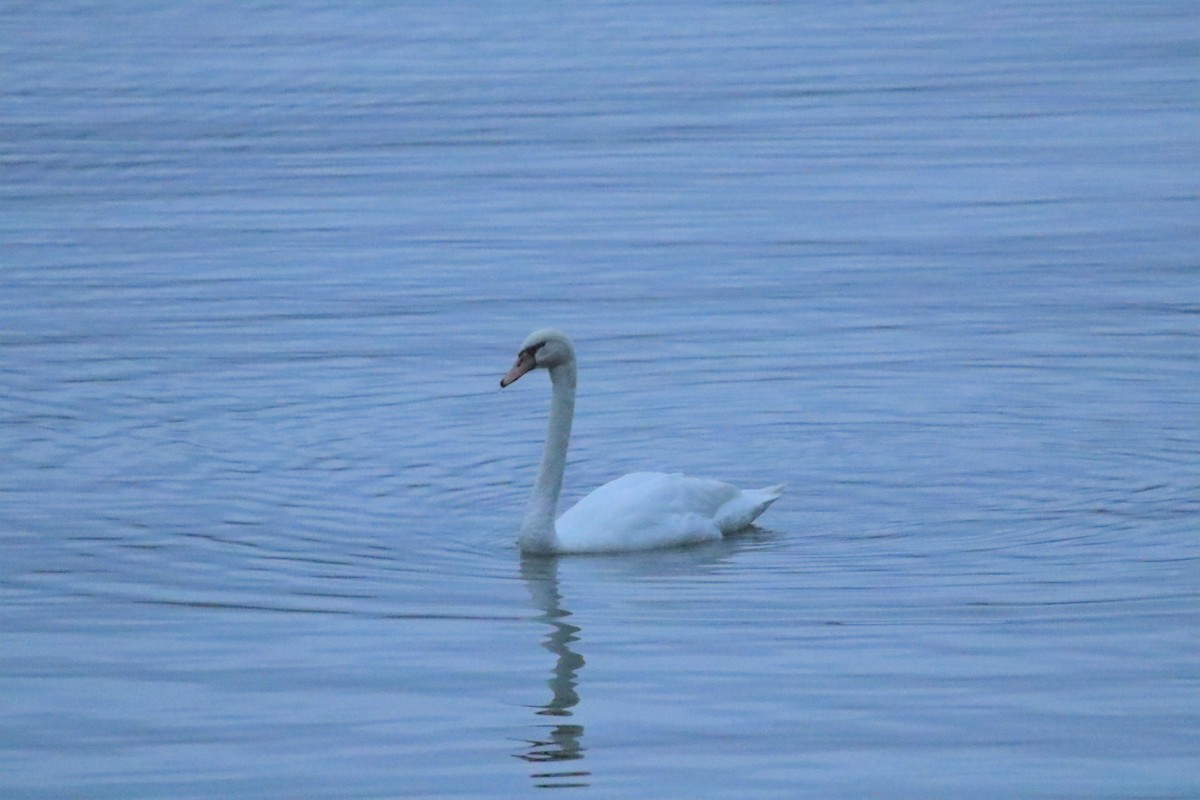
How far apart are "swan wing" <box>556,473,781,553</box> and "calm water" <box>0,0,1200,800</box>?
113 mm

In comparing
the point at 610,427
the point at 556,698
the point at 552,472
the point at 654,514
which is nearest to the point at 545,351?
the point at 552,472

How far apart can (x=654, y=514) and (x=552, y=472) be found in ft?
1.74

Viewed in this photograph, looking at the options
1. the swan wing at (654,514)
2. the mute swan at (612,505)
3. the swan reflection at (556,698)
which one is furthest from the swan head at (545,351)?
the swan reflection at (556,698)

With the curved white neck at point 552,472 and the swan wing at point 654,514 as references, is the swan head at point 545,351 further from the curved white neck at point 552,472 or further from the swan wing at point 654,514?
the swan wing at point 654,514

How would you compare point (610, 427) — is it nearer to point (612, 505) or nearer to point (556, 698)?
point (612, 505)

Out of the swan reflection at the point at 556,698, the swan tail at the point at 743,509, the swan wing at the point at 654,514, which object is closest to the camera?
the swan reflection at the point at 556,698

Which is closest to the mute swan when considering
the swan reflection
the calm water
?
the calm water

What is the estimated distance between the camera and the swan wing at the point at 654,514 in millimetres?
11258

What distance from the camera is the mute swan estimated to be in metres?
11.2

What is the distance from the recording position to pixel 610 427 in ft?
44.8

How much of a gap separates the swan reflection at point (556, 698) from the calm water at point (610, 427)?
0.03 m

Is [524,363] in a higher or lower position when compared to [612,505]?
higher

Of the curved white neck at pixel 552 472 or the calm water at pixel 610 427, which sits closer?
the calm water at pixel 610 427

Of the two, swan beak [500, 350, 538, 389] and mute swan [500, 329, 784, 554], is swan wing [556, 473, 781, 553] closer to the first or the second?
mute swan [500, 329, 784, 554]
